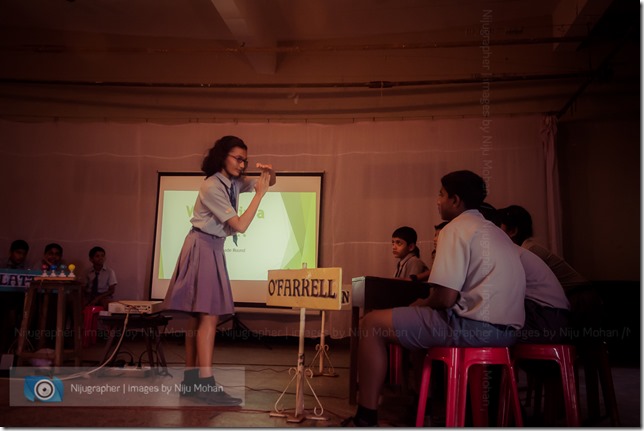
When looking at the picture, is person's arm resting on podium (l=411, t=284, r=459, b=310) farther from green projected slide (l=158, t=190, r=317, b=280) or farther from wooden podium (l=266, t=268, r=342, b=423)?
green projected slide (l=158, t=190, r=317, b=280)

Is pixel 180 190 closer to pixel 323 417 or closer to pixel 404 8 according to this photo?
pixel 404 8

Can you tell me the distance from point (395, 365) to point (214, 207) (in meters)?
1.61

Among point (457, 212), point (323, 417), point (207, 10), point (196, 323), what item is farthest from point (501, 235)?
point (207, 10)

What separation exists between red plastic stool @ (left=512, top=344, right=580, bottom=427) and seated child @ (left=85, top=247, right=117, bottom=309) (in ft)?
15.2

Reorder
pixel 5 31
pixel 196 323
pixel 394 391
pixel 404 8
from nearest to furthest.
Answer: pixel 196 323 → pixel 394 391 → pixel 404 8 → pixel 5 31

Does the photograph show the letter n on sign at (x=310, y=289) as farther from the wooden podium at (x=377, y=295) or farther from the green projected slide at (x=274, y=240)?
the green projected slide at (x=274, y=240)

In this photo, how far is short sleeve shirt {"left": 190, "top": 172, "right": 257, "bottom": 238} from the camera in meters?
2.51

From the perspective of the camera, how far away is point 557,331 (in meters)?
2.06

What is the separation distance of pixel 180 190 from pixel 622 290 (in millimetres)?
4526

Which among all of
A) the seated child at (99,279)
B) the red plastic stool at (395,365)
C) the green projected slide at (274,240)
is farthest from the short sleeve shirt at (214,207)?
the seated child at (99,279)

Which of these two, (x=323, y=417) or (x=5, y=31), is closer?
(x=323, y=417)

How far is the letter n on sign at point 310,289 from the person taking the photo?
1995mm

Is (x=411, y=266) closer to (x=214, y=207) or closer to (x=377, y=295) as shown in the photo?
(x=377, y=295)

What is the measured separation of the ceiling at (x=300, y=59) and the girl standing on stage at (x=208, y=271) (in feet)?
9.78
